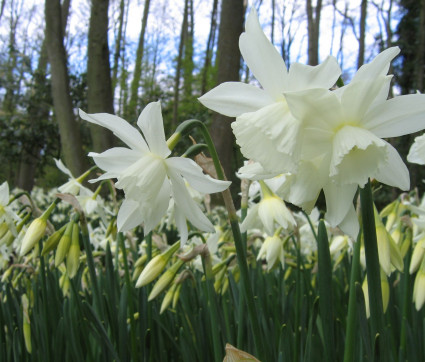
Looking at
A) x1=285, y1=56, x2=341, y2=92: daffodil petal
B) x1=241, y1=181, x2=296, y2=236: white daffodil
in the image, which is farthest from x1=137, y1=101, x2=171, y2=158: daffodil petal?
x1=241, y1=181, x2=296, y2=236: white daffodil

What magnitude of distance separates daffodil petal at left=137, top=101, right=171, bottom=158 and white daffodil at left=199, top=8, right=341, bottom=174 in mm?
151

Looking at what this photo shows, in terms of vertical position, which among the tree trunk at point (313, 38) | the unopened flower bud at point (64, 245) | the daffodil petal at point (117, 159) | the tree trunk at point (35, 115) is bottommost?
the unopened flower bud at point (64, 245)

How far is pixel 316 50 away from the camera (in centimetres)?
905

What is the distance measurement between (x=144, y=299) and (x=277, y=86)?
1072 mm

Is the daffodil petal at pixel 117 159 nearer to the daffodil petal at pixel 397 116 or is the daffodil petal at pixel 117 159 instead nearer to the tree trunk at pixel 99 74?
the daffodil petal at pixel 397 116

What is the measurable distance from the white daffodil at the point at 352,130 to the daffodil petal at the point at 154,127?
0.98 ft

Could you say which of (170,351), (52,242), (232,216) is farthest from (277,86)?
(170,351)

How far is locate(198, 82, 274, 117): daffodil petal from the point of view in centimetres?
68

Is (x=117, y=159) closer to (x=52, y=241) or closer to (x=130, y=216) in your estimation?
(x=130, y=216)

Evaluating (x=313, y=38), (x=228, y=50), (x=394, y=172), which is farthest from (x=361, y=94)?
(x=313, y=38)

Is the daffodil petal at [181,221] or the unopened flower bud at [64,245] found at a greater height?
the daffodil petal at [181,221]

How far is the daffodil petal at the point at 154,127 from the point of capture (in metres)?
0.80

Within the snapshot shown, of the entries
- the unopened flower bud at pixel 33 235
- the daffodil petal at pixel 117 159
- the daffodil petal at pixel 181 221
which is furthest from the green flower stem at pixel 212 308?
the unopened flower bud at pixel 33 235

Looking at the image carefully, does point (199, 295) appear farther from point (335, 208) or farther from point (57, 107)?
point (57, 107)
